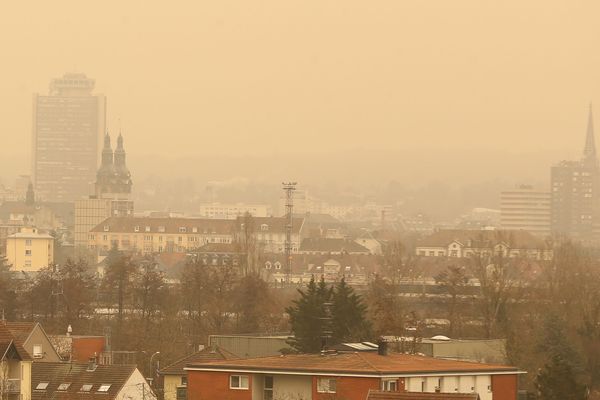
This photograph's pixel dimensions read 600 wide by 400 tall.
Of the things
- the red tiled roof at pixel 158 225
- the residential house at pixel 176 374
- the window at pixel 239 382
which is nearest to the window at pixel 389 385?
the window at pixel 239 382

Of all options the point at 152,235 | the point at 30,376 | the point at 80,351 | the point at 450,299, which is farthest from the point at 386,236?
the point at 30,376

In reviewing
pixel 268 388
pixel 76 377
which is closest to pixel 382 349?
pixel 268 388

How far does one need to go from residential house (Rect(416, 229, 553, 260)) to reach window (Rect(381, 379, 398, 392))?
5841 centimetres

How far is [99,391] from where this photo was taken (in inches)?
1267

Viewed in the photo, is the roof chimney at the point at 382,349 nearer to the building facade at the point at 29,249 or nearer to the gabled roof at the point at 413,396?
the gabled roof at the point at 413,396

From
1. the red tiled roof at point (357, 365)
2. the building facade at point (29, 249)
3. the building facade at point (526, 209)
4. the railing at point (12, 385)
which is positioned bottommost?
the building facade at point (29, 249)

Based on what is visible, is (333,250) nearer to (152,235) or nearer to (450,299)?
(152,235)

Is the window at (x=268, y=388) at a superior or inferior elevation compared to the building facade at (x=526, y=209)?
inferior

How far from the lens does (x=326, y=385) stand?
26422 mm

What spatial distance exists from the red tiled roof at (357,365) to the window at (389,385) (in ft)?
0.34

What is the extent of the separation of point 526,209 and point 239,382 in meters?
167

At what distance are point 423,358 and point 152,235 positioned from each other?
119584 mm

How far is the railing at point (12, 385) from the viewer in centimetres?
2878

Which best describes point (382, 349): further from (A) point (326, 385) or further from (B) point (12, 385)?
(B) point (12, 385)
